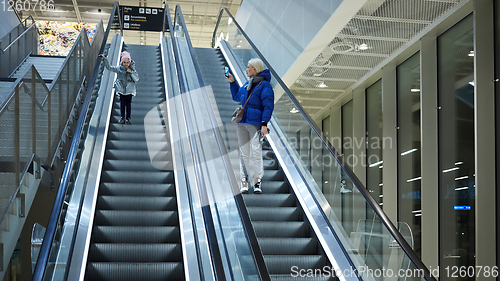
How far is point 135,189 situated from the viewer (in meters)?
6.66

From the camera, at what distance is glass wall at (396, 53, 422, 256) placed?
8.85 m

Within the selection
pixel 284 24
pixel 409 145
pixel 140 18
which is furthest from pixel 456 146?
pixel 140 18

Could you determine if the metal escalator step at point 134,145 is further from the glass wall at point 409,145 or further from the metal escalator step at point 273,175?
the glass wall at point 409,145

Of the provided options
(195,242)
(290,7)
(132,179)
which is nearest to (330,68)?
(290,7)

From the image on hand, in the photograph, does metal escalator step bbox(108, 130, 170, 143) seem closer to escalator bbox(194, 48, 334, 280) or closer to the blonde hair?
escalator bbox(194, 48, 334, 280)

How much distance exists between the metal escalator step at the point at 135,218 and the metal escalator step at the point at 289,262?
1533 millimetres

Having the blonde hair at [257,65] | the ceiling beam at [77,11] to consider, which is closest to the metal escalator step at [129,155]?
the blonde hair at [257,65]

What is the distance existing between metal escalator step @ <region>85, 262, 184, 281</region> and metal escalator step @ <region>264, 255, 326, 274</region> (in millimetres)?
1086

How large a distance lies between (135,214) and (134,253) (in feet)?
2.48

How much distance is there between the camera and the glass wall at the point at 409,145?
8.85 meters

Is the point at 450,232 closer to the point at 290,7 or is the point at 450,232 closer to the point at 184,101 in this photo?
the point at 184,101

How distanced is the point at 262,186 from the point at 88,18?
21.0m

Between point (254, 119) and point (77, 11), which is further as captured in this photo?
point (77, 11)

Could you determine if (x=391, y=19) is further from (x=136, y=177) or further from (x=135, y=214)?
(x=135, y=214)
